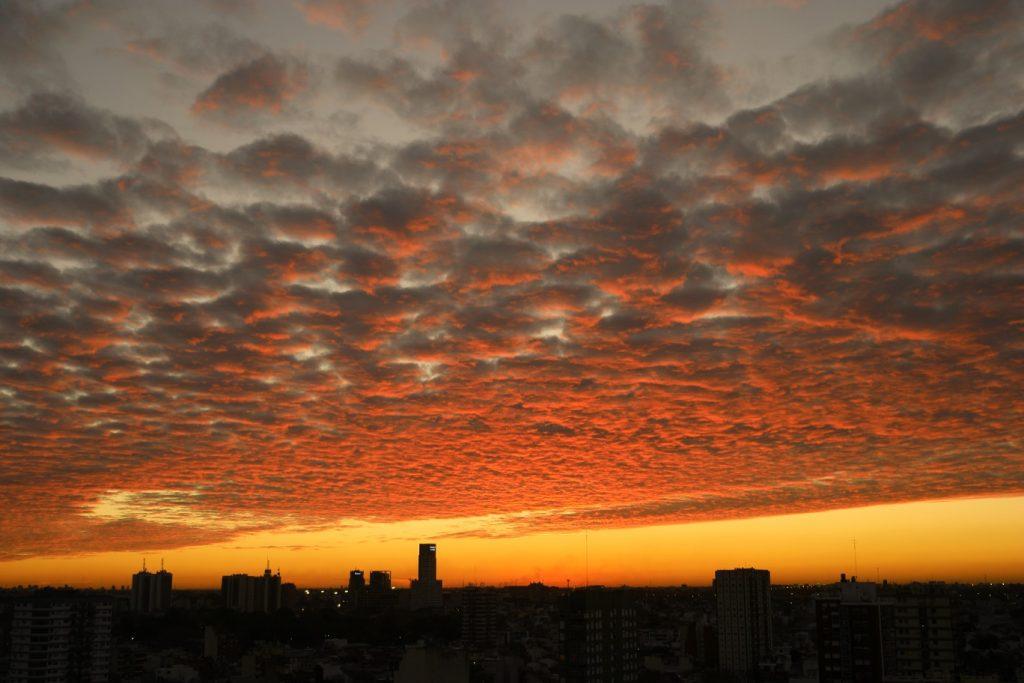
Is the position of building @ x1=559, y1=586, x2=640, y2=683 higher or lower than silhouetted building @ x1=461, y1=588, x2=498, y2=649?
higher

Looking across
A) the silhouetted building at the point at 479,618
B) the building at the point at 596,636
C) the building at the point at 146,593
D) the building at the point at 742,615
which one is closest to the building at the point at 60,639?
the building at the point at 596,636

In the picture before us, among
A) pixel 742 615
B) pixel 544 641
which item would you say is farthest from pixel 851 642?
pixel 544 641

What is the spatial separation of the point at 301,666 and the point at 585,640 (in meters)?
55.1

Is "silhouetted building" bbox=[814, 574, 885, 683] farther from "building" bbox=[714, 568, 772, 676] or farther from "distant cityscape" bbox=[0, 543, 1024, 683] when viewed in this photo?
"building" bbox=[714, 568, 772, 676]

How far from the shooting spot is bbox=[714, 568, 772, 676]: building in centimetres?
11588

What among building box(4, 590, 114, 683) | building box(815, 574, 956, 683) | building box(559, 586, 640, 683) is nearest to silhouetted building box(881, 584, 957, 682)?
building box(815, 574, 956, 683)

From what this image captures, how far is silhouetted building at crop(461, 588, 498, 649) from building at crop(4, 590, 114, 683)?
7201 cm

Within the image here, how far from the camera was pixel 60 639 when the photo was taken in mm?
76250

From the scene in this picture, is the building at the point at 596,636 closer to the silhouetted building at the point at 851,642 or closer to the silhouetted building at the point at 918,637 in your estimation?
the silhouetted building at the point at 851,642

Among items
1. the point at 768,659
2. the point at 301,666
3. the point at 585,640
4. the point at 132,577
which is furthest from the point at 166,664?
the point at 132,577

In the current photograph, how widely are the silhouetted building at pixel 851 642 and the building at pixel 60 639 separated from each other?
6211 centimetres

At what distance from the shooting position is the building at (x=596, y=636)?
61656 millimetres

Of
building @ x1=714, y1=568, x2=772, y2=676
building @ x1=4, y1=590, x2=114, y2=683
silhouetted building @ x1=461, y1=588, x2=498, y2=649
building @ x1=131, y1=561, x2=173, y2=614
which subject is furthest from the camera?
building @ x1=131, y1=561, x2=173, y2=614

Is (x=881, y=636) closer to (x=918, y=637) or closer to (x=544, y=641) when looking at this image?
(x=918, y=637)
